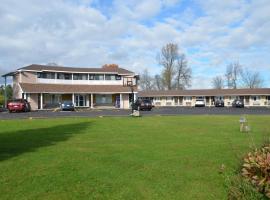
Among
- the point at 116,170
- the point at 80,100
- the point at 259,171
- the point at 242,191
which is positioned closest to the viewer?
the point at 259,171

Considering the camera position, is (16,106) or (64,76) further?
(64,76)

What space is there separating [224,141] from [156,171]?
584 cm

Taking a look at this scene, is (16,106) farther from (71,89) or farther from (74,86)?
(74,86)

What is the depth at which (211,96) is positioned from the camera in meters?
85.3

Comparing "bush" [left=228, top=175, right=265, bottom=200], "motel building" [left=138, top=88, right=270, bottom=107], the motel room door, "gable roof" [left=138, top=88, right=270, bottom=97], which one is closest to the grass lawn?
"bush" [left=228, top=175, right=265, bottom=200]

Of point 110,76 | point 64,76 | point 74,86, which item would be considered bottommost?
point 74,86

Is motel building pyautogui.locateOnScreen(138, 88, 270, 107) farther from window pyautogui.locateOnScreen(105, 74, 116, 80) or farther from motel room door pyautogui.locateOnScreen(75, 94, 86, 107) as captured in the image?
motel room door pyautogui.locateOnScreen(75, 94, 86, 107)

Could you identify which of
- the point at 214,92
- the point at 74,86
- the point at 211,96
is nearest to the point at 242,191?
the point at 74,86

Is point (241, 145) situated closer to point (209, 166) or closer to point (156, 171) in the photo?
point (209, 166)

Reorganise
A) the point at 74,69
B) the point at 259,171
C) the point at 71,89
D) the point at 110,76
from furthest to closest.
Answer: the point at 110,76 → the point at 74,69 → the point at 71,89 → the point at 259,171

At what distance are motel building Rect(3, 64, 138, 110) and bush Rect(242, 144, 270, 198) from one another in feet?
160

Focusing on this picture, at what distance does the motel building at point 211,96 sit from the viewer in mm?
80000

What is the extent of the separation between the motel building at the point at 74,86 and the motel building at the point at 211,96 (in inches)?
921

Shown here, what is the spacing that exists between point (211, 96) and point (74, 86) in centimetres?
3716
